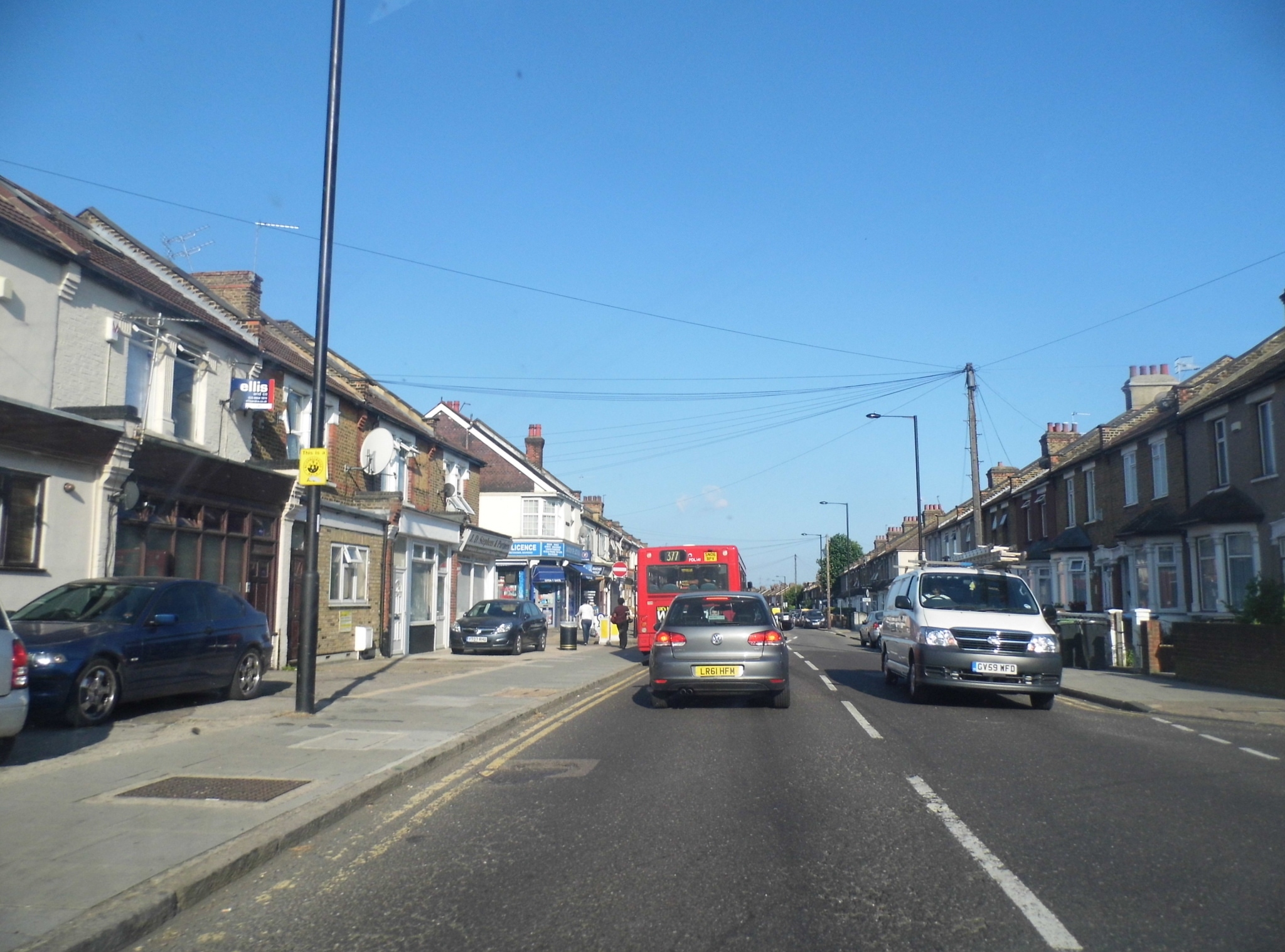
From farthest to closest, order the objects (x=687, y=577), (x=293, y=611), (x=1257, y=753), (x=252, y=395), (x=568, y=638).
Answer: (x=568, y=638), (x=687, y=577), (x=293, y=611), (x=252, y=395), (x=1257, y=753)

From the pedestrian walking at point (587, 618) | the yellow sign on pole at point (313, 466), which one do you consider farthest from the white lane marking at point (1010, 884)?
the pedestrian walking at point (587, 618)

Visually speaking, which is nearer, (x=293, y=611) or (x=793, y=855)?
(x=793, y=855)

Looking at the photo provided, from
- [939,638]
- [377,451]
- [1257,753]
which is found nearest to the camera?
[1257,753]

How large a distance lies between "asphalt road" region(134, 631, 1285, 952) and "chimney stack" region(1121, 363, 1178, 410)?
1144 inches

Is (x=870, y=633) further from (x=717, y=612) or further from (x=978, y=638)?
(x=717, y=612)

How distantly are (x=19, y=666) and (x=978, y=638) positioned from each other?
35.5 feet

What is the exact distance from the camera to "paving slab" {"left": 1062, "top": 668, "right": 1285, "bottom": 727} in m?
13.3

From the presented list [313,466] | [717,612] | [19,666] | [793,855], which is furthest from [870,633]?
[19,666]

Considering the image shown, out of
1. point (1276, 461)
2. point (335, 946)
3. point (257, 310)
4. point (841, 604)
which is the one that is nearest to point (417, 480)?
point (257, 310)

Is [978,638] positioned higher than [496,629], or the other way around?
[978,638]

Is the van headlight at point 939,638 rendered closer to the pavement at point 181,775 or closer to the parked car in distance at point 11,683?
the pavement at point 181,775

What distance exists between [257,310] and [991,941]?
79.4 ft

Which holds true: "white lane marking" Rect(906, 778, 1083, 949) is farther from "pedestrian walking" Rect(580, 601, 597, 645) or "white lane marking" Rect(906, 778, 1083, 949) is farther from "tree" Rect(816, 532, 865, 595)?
"tree" Rect(816, 532, 865, 595)

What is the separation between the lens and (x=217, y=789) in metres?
7.42
